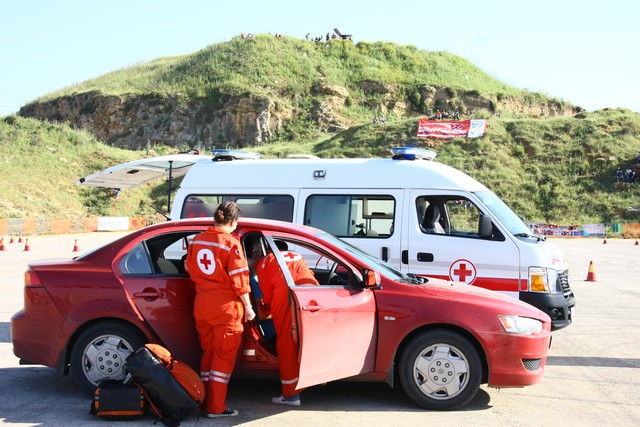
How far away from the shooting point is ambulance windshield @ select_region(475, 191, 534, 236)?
849 centimetres

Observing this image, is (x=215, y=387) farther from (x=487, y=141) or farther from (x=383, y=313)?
(x=487, y=141)

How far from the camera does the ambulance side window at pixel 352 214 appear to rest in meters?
8.84

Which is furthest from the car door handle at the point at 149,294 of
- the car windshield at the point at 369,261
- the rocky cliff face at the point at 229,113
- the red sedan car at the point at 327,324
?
the rocky cliff face at the point at 229,113

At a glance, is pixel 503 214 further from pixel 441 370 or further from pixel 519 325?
pixel 441 370

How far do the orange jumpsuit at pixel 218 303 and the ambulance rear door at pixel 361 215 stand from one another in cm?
348

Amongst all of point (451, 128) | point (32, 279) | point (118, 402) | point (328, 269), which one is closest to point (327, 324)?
point (328, 269)

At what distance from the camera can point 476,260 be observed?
8.30m

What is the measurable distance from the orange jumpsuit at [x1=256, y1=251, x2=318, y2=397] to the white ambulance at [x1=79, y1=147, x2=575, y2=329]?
3147 mm

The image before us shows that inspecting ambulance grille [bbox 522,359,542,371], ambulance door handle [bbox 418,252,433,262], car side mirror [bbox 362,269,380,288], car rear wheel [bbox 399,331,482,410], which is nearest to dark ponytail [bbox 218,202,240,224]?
car side mirror [bbox 362,269,380,288]

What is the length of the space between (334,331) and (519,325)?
1.60 meters

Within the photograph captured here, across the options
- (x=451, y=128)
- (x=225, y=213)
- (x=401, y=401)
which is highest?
(x=451, y=128)

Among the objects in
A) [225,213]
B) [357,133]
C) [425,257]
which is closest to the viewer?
[225,213]

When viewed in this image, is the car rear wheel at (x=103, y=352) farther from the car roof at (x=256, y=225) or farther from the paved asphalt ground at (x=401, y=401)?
the car roof at (x=256, y=225)

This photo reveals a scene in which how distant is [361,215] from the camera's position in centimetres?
897
